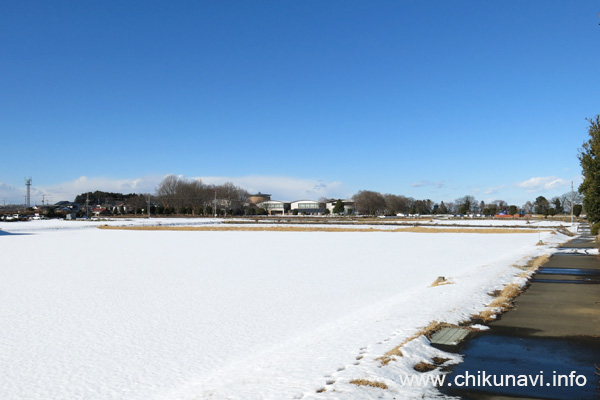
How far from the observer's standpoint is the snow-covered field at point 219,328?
6328 millimetres

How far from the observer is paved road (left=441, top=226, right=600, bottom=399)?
224 inches

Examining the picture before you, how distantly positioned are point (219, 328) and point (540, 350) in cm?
594

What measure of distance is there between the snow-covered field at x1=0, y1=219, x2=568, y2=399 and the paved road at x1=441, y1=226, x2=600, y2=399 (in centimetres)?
75

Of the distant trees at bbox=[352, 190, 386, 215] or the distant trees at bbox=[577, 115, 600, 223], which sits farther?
the distant trees at bbox=[352, 190, 386, 215]

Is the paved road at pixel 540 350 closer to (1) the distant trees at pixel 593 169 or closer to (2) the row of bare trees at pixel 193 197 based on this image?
(1) the distant trees at pixel 593 169

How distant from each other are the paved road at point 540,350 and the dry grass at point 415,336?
2.51 feet

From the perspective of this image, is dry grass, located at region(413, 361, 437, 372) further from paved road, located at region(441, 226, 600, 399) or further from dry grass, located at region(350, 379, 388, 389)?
dry grass, located at region(350, 379, 388, 389)

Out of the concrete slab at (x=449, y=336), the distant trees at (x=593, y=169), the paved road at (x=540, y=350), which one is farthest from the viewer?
the distant trees at (x=593, y=169)

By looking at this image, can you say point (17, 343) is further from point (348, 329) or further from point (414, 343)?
point (414, 343)

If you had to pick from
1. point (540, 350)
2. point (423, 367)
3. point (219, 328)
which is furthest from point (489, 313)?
point (219, 328)

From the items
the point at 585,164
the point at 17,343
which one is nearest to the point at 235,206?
the point at 585,164

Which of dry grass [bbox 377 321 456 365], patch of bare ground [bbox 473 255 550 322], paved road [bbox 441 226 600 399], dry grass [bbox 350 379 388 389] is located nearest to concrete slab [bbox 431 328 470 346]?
dry grass [bbox 377 321 456 365]

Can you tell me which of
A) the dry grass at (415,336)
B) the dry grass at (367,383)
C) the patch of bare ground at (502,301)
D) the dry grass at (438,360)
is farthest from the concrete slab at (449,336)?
the dry grass at (367,383)

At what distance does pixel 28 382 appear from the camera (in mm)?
6676
